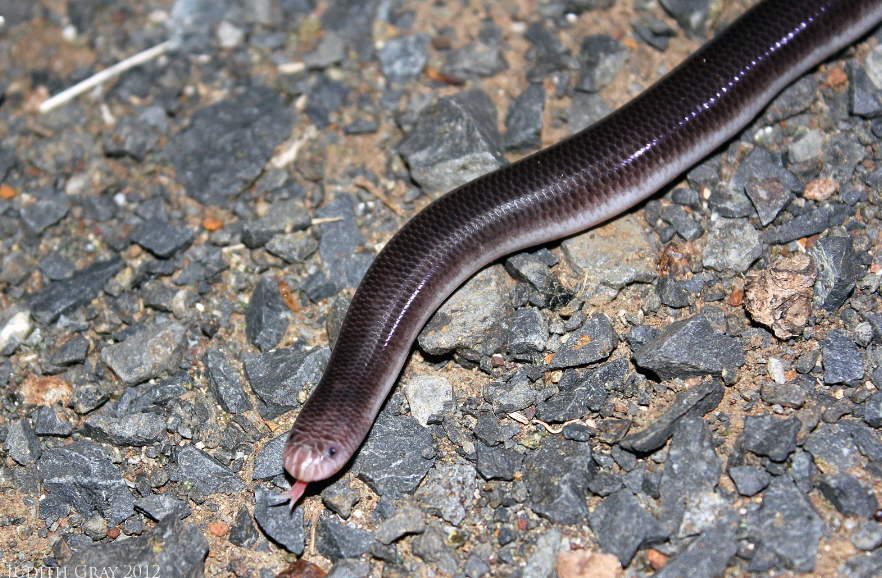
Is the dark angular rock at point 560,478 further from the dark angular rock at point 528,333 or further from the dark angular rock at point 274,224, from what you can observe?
the dark angular rock at point 274,224

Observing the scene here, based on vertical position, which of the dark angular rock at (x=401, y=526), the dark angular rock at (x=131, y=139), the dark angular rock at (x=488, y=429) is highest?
the dark angular rock at (x=131, y=139)

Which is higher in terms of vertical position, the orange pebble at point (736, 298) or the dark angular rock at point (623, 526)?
the orange pebble at point (736, 298)

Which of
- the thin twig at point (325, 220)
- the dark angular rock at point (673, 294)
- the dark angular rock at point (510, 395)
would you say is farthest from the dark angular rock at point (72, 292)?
the dark angular rock at point (673, 294)

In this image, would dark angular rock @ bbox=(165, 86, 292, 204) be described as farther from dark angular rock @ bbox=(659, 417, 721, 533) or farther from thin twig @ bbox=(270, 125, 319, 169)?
dark angular rock @ bbox=(659, 417, 721, 533)

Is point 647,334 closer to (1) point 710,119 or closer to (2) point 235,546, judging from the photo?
(1) point 710,119

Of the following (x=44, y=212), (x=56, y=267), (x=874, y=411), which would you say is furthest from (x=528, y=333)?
(x=44, y=212)

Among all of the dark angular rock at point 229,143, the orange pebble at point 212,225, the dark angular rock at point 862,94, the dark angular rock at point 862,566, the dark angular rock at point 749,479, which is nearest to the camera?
the dark angular rock at point 862,566
